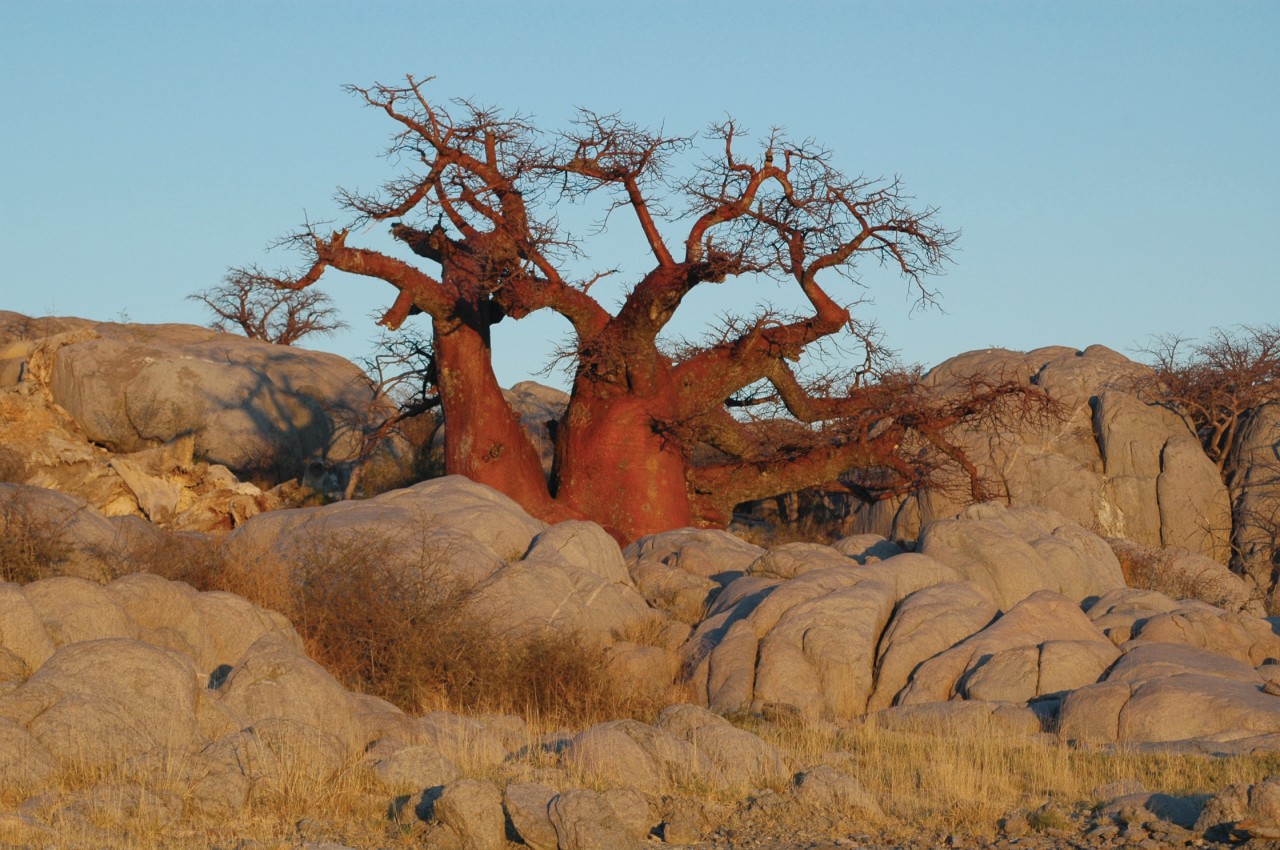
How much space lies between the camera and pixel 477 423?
63.1 feet

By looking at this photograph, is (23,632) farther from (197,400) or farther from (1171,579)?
(197,400)

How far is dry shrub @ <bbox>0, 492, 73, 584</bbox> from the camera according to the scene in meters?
11.8

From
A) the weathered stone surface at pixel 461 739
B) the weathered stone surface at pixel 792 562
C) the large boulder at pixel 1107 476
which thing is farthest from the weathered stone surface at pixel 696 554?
the weathered stone surface at pixel 461 739

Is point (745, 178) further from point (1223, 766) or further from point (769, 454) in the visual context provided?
point (1223, 766)

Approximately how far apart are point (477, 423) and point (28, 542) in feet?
26.2

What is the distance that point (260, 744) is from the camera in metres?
7.95

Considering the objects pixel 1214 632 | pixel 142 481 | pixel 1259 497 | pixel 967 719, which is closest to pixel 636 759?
pixel 967 719

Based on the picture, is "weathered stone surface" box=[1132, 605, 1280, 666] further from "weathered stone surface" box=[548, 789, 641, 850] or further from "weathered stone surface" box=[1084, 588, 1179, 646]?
"weathered stone surface" box=[548, 789, 641, 850]

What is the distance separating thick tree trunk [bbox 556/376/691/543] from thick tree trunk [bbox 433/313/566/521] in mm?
576

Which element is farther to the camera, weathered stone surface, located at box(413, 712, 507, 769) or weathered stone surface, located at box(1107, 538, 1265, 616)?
weathered stone surface, located at box(1107, 538, 1265, 616)

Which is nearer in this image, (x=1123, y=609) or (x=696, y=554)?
(x=1123, y=609)

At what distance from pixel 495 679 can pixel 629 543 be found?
23.1ft

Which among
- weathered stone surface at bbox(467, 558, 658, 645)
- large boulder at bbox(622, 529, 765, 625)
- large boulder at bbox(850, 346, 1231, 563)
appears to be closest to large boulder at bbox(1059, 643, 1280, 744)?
weathered stone surface at bbox(467, 558, 658, 645)

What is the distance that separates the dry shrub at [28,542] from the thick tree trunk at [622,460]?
821 cm
